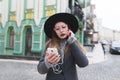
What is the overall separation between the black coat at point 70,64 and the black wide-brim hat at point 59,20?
311 mm

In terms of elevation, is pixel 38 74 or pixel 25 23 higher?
pixel 25 23

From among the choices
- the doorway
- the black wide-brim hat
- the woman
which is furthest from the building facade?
the woman

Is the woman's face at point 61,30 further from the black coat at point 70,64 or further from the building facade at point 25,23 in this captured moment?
the building facade at point 25,23

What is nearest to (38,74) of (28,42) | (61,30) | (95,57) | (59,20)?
(59,20)

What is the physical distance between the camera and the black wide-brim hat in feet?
9.78

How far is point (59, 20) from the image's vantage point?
9.77 ft

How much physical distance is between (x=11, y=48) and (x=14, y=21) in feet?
7.73

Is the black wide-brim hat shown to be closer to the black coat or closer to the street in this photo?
the black coat

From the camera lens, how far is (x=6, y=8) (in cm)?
2533

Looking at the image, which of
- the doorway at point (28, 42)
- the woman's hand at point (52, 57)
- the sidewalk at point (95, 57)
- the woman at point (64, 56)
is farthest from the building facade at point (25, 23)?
the woman's hand at point (52, 57)

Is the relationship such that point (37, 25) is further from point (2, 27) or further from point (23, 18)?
point (2, 27)

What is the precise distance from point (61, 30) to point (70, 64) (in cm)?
35

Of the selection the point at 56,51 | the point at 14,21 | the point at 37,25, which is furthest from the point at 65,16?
the point at 14,21

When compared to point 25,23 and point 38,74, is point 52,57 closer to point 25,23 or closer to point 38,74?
point 38,74
